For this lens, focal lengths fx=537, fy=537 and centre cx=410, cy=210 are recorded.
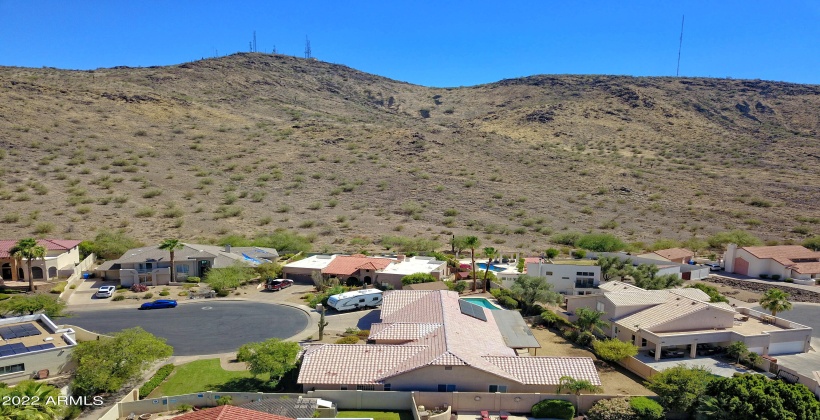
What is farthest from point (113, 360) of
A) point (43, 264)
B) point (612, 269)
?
point (612, 269)

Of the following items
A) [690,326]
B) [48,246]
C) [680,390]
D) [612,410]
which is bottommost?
[612,410]

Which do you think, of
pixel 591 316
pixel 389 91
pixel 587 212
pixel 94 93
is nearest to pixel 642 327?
pixel 591 316

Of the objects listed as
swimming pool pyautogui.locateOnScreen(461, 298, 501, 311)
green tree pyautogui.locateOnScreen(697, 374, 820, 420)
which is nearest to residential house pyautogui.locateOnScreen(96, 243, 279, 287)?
swimming pool pyautogui.locateOnScreen(461, 298, 501, 311)

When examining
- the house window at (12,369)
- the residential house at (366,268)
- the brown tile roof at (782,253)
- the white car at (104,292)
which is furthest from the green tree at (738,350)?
the white car at (104,292)

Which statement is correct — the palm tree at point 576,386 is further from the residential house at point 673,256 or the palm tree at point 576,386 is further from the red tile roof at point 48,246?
the red tile roof at point 48,246

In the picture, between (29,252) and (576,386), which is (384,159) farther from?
(576,386)

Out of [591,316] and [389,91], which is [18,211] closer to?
[591,316]

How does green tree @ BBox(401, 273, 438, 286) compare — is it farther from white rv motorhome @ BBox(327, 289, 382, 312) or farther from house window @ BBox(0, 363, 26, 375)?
house window @ BBox(0, 363, 26, 375)
